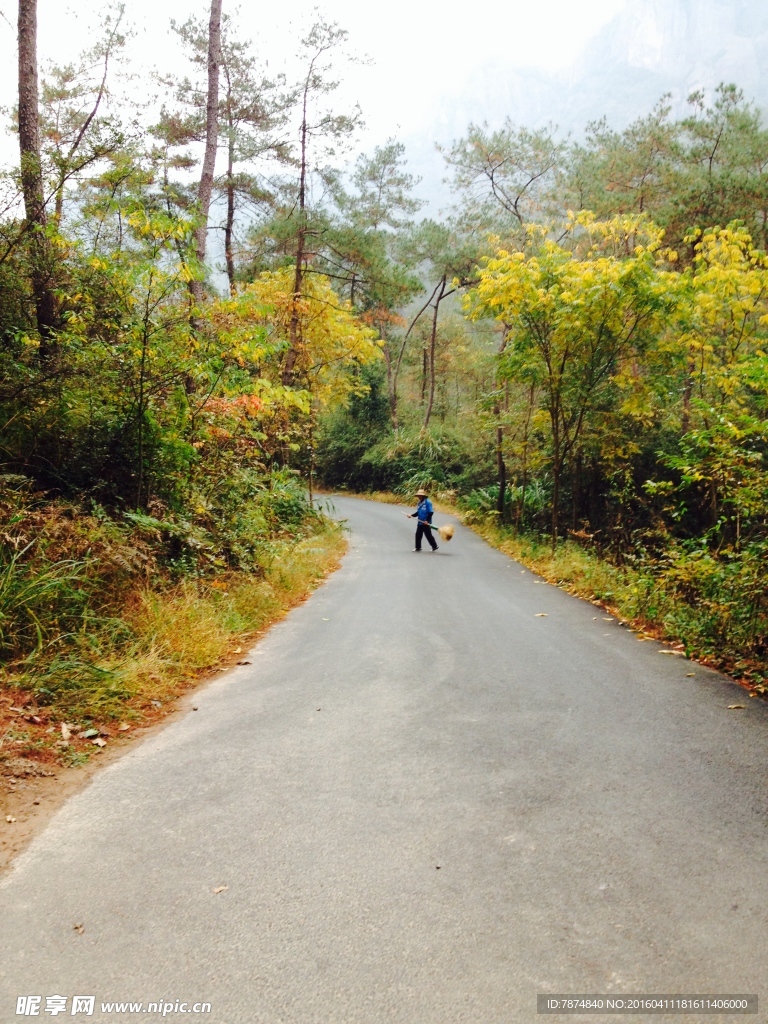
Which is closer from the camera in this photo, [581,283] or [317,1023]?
[317,1023]

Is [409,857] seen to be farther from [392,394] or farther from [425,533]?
[392,394]

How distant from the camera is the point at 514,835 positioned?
3.11 meters

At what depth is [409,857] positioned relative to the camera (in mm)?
2928

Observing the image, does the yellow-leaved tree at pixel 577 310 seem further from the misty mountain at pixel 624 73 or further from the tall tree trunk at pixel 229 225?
the misty mountain at pixel 624 73

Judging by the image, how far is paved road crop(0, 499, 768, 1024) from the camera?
2.22m

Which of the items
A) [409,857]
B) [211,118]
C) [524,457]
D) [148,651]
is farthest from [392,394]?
[409,857]

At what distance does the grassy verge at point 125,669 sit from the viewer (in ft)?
13.7

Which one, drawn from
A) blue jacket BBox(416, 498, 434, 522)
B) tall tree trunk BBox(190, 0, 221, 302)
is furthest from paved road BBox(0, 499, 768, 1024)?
tall tree trunk BBox(190, 0, 221, 302)

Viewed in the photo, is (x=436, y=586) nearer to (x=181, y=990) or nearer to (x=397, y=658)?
(x=397, y=658)

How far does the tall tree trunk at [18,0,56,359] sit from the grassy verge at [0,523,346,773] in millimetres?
3251

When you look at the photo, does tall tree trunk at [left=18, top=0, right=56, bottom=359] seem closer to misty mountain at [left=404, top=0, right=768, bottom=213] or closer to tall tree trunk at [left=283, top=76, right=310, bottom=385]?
tall tree trunk at [left=283, top=76, right=310, bottom=385]

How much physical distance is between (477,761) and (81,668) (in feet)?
9.93

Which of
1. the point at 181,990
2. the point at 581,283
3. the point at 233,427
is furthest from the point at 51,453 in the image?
the point at 581,283

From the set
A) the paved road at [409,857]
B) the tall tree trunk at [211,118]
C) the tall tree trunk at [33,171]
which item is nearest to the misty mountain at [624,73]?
the tall tree trunk at [211,118]
